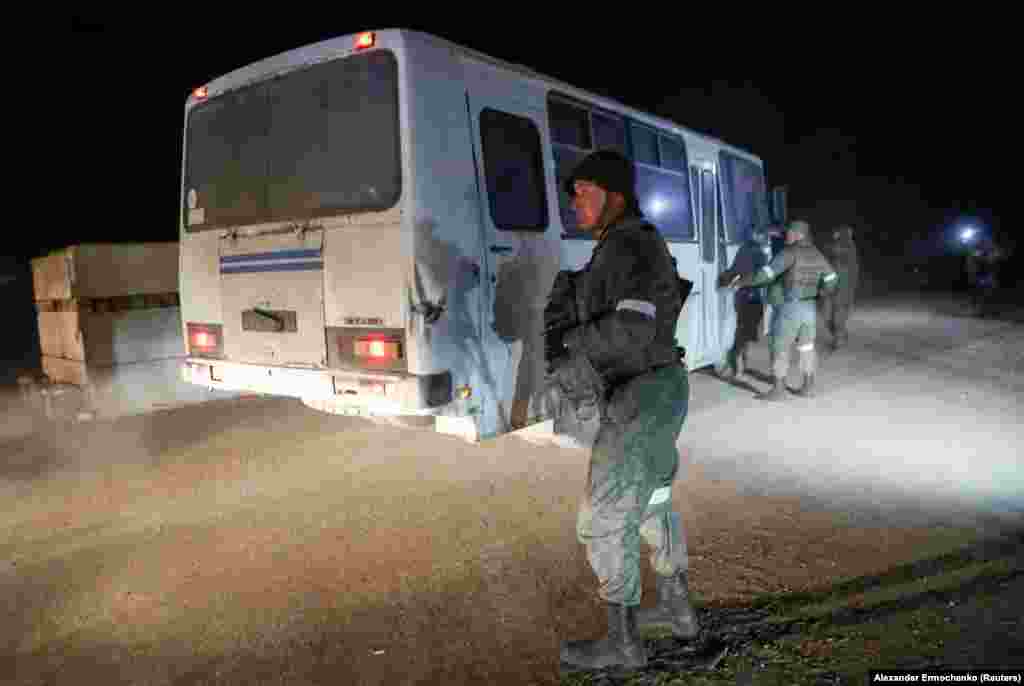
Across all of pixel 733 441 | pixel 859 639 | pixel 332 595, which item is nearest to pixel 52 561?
pixel 332 595

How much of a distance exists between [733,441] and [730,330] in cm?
244

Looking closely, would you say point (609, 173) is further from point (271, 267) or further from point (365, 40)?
point (271, 267)

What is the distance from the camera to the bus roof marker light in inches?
163

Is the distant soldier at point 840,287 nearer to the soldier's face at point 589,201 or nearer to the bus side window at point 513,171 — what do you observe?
the bus side window at point 513,171

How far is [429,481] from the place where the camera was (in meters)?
5.43

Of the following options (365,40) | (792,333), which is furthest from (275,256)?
(792,333)

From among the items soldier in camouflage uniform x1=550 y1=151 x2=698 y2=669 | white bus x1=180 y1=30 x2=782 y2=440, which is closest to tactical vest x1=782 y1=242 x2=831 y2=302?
white bus x1=180 y1=30 x2=782 y2=440

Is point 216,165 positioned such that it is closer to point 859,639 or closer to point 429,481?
point 429,481

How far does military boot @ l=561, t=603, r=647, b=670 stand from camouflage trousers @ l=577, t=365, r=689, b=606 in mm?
82

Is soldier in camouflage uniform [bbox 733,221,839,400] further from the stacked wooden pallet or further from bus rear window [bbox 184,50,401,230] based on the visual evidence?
the stacked wooden pallet

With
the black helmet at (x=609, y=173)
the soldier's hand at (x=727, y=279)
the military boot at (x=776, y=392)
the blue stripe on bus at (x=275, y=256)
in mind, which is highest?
the black helmet at (x=609, y=173)

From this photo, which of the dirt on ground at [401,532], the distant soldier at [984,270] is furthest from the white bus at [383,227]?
the distant soldier at [984,270]

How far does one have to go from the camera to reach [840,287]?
1183 centimetres

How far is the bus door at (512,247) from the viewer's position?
444cm
